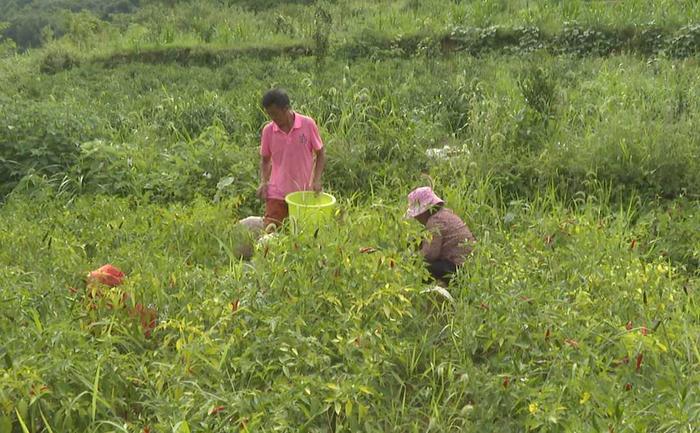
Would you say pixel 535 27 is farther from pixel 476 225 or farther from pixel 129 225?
pixel 129 225

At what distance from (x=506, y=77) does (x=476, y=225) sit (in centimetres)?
388

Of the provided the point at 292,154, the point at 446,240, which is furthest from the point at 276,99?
the point at 446,240

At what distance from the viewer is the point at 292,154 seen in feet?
17.2

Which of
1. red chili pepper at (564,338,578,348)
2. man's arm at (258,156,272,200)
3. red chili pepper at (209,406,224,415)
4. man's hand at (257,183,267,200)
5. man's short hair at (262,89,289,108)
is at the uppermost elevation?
man's short hair at (262,89,289,108)

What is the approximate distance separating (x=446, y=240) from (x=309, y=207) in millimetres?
882

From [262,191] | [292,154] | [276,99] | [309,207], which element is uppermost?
[276,99]

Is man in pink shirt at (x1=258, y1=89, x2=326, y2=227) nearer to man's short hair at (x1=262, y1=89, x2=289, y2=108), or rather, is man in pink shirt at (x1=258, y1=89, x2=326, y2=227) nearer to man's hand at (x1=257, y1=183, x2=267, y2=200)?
man's hand at (x1=257, y1=183, x2=267, y2=200)

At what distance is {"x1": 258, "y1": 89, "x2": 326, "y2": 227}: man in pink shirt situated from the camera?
5227 mm

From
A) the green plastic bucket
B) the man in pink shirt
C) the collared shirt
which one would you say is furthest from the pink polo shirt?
the collared shirt

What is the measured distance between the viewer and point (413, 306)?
3699 mm

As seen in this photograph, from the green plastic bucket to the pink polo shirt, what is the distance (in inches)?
9.9

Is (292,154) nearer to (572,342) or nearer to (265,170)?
(265,170)

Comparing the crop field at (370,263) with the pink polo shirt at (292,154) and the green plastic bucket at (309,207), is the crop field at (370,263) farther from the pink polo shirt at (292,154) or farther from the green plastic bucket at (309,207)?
the pink polo shirt at (292,154)

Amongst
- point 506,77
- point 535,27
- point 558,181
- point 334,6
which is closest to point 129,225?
point 558,181
